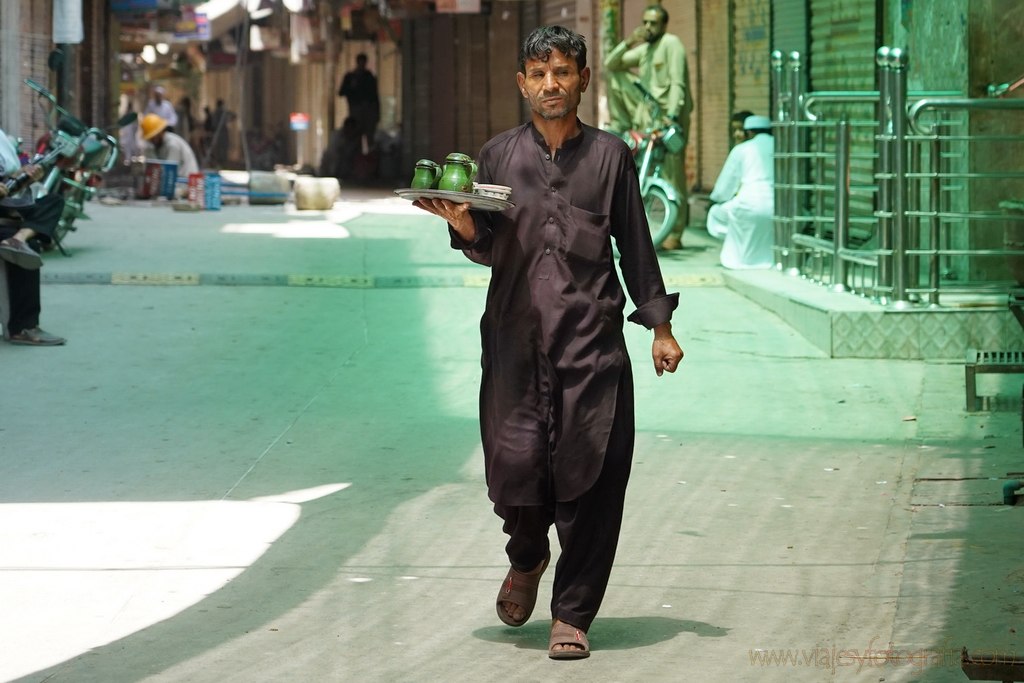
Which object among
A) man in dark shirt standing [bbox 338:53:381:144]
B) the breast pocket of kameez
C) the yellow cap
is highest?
man in dark shirt standing [bbox 338:53:381:144]

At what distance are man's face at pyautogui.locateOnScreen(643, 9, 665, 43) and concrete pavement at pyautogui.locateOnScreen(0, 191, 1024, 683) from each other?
4.44 meters

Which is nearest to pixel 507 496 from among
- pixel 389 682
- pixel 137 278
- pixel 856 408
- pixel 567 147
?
pixel 389 682

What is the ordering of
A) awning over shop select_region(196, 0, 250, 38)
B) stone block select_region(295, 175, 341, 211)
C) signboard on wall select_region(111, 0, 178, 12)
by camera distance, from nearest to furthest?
stone block select_region(295, 175, 341, 211) < signboard on wall select_region(111, 0, 178, 12) < awning over shop select_region(196, 0, 250, 38)

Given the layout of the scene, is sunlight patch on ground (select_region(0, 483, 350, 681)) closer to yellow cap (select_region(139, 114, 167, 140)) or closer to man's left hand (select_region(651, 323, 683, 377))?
man's left hand (select_region(651, 323, 683, 377))

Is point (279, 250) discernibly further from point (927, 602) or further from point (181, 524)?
point (927, 602)

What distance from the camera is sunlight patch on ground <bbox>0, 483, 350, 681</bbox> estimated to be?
4566 mm

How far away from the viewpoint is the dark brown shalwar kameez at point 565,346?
14.4 ft

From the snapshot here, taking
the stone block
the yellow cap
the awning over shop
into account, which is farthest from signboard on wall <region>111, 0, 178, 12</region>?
the awning over shop

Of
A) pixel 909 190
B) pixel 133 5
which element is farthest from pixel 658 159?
pixel 133 5

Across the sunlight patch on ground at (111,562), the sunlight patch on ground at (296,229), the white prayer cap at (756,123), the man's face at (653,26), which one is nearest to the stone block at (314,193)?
the sunlight patch on ground at (296,229)

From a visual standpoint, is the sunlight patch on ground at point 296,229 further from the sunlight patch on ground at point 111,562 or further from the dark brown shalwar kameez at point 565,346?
the dark brown shalwar kameez at point 565,346

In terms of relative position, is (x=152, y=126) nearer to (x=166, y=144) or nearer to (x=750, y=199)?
(x=166, y=144)

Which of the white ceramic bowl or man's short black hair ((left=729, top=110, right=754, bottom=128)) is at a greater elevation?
man's short black hair ((left=729, top=110, right=754, bottom=128))

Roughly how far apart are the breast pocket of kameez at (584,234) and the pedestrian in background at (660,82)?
10215 mm
